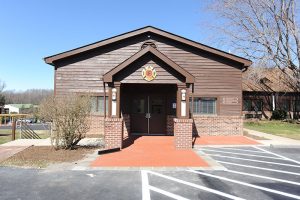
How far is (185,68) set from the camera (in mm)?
17125

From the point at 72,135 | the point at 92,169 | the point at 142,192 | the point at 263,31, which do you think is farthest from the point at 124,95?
the point at 263,31

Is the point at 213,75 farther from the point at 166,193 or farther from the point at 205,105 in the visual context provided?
the point at 166,193

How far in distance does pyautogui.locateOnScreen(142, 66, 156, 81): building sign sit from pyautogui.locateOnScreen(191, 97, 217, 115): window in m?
5.86

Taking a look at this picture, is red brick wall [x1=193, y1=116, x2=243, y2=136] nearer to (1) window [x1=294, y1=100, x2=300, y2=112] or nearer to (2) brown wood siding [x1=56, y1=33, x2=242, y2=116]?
(2) brown wood siding [x1=56, y1=33, x2=242, y2=116]

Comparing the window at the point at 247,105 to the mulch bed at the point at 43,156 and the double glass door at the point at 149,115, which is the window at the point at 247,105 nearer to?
the double glass door at the point at 149,115

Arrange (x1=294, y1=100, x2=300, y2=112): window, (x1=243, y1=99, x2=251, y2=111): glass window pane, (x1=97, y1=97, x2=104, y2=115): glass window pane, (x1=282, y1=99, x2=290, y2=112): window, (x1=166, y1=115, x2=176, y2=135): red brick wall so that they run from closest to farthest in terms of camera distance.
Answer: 1. (x1=166, y1=115, x2=176, y2=135): red brick wall
2. (x1=97, y1=97, x2=104, y2=115): glass window pane
3. (x1=243, y1=99, x2=251, y2=111): glass window pane
4. (x1=282, y1=99, x2=290, y2=112): window
5. (x1=294, y1=100, x2=300, y2=112): window

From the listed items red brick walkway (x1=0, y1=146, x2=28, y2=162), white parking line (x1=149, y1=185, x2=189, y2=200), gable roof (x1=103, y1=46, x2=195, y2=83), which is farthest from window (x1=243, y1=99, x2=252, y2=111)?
white parking line (x1=149, y1=185, x2=189, y2=200)

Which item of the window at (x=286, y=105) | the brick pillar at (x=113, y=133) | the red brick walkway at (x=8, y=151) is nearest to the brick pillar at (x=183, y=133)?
the brick pillar at (x=113, y=133)

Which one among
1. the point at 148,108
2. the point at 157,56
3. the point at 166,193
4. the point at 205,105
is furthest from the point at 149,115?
the point at 166,193

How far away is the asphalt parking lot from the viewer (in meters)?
6.05

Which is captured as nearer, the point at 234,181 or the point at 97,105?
the point at 234,181

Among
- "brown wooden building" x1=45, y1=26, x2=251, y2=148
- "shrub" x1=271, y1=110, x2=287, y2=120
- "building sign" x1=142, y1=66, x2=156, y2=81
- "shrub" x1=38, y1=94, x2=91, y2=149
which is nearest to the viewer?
"shrub" x1=38, y1=94, x2=91, y2=149

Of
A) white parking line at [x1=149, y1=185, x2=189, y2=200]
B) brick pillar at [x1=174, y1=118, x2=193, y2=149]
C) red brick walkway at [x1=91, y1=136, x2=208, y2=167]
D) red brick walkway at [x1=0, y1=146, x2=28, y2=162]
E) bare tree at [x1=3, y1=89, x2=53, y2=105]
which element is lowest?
white parking line at [x1=149, y1=185, x2=189, y2=200]

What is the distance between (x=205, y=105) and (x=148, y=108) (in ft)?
11.5
